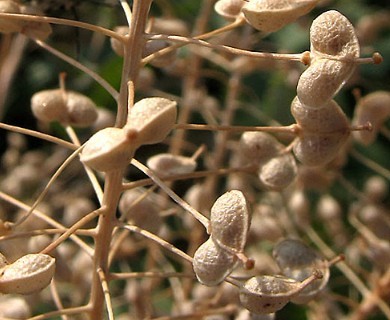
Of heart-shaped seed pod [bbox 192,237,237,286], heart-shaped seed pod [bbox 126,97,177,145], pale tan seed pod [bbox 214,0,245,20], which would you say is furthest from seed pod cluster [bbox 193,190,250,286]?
pale tan seed pod [bbox 214,0,245,20]

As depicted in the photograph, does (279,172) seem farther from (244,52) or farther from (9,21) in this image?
(9,21)

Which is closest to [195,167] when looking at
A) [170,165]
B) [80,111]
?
[170,165]

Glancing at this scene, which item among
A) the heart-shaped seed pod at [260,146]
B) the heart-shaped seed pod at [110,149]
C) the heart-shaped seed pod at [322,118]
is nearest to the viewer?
the heart-shaped seed pod at [110,149]

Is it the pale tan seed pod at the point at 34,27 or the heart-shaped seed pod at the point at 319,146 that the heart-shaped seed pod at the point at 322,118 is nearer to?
the heart-shaped seed pod at the point at 319,146

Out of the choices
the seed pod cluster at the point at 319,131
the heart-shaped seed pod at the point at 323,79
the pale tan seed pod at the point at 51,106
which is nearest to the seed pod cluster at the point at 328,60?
the heart-shaped seed pod at the point at 323,79

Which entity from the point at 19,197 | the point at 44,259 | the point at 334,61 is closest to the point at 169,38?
the point at 334,61
